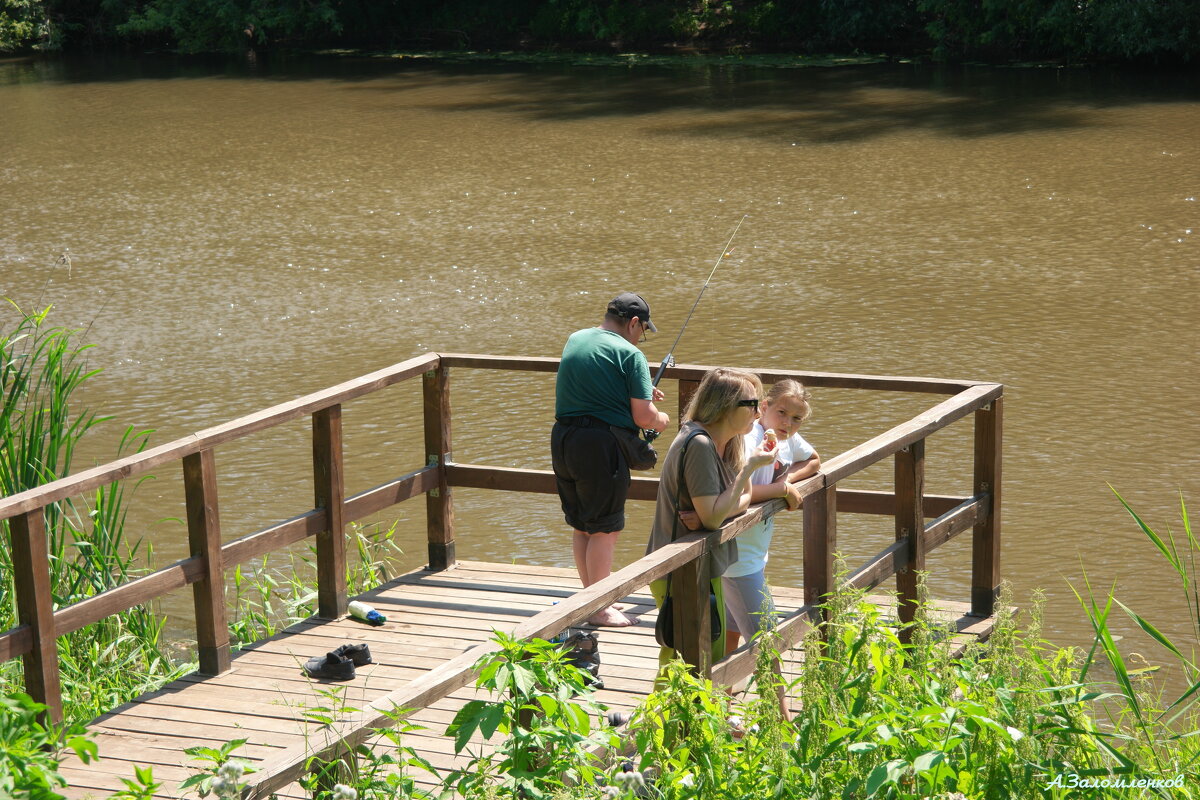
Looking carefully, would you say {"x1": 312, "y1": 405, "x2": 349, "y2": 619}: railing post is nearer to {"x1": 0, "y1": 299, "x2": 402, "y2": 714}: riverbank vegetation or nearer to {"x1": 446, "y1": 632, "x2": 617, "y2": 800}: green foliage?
{"x1": 0, "y1": 299, "x2": 402, "y2": 714}: riverbank vegetation

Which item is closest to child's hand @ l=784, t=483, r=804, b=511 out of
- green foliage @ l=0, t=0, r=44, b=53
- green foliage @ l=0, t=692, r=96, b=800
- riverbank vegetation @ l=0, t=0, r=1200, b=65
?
green foliage @ l=0, t=692, r=96, b=800

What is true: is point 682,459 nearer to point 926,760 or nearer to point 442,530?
point 926,760

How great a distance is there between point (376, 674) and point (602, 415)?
1.10 m

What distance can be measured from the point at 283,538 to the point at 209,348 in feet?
19.1

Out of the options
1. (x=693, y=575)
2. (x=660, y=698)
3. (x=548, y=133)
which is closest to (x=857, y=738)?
(x=660, y=698)

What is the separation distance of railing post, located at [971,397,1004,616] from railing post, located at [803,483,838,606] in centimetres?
112

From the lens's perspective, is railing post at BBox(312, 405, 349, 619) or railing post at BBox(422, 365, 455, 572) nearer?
railing post at BBox(312, 405, 349, 619)

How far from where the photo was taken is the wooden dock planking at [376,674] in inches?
153

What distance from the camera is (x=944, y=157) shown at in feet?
51.0

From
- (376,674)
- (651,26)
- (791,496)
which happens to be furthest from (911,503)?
(651,26)

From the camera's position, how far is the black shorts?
15.5 ft

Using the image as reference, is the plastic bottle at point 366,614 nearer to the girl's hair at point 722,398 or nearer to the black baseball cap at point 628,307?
the black baseball cap at point 628,307

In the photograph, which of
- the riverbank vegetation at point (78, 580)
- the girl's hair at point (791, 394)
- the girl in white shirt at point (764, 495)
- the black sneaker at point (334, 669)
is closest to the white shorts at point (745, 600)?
the girl in white shirt at point (764, 495)

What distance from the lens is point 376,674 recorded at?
453 centimetres
